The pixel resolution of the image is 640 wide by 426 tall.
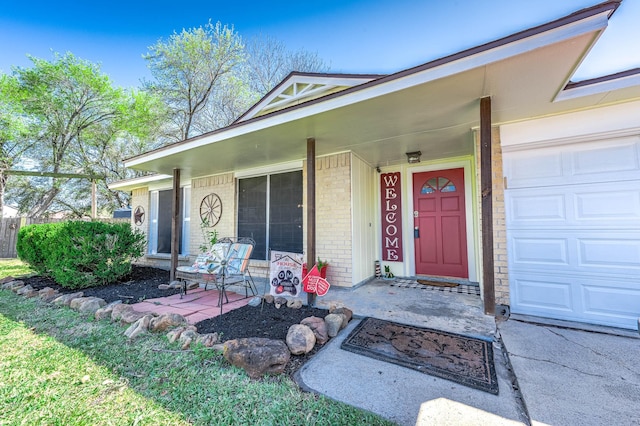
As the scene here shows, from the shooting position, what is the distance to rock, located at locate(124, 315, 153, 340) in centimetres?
254

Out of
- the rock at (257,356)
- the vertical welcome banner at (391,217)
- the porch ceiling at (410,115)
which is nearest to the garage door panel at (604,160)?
the porch ceiling at (410,115)

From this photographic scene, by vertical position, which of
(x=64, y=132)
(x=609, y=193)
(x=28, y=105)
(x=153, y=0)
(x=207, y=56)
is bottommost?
(x=609, y=193)

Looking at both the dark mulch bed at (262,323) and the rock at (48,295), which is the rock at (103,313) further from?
the rock at (48,295)

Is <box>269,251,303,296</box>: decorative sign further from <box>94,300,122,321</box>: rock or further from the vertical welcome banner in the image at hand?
the vertical welcome banner

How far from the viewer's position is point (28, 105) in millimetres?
11992

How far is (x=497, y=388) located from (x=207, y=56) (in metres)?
14.2

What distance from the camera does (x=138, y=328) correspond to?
2.59 meters

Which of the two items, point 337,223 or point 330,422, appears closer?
point 330,422

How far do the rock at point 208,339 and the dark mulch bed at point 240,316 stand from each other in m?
0.10

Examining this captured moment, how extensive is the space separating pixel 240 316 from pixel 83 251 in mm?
3328

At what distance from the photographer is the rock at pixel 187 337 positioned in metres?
2.30

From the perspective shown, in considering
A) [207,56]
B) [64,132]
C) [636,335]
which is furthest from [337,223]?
[64,132]

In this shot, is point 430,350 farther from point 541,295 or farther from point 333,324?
point 541,295

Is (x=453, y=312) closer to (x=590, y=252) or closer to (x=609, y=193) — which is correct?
(x=590, y=252)
